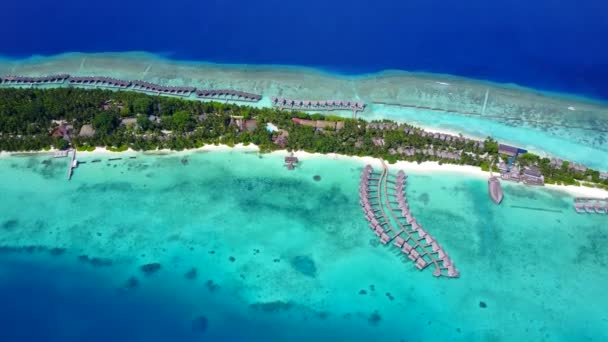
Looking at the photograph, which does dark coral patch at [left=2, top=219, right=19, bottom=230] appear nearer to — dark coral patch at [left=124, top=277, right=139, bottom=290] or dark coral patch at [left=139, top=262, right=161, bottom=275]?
dark coral patch at [left=124, top=277, right=139, bottom=290]

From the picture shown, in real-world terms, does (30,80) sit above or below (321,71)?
below

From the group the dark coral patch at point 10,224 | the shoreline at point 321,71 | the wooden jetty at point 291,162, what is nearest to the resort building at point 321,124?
the wooden jetty at point 291,162

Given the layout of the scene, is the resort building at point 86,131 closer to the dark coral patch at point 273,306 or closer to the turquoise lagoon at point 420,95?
the turquoise lagoon at point 420,95

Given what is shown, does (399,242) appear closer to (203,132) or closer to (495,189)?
(495,189)

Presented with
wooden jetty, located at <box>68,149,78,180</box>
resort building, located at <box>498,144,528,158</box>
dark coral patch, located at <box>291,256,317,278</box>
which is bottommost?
dark coral patch, located at <box>291,256,317,278</box>

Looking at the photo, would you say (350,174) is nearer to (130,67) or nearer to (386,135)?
(386,135)

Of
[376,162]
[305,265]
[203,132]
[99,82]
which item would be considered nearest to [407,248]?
[305,265]

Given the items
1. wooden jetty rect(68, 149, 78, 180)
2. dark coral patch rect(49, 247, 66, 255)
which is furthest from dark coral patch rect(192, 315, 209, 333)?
wooden jetty rect(68, 149, 78, 180)
